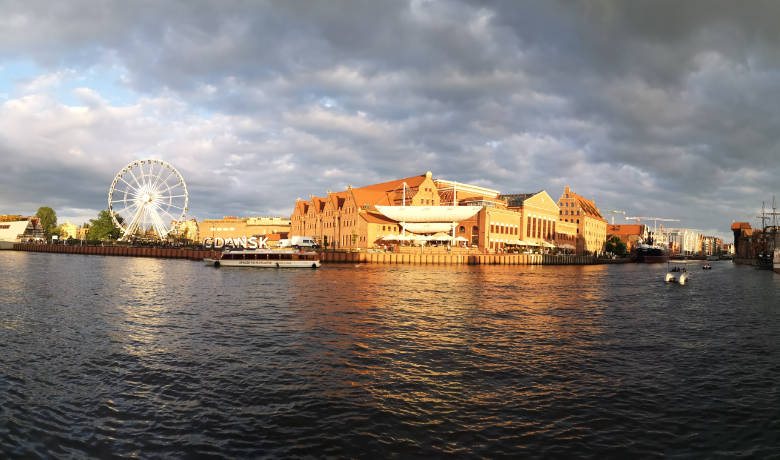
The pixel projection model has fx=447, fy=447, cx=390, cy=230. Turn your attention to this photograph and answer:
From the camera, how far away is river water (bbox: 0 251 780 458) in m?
10.7

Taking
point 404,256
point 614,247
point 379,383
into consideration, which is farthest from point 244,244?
point 614,247

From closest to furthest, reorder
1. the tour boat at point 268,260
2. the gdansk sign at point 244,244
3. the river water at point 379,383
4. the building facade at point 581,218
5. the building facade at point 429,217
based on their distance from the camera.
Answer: the river water at point 379,383
the tour boat at point 268,260
the building facade at point 429,217
the gdansk sign at point 244,244
the building facade at point 581,218

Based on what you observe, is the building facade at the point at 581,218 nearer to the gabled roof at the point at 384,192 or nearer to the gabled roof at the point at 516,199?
the gabled roof at the point at 516,199

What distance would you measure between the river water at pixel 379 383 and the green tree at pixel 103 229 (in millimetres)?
160376

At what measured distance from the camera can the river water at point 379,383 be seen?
1070 cm

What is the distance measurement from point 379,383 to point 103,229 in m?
189

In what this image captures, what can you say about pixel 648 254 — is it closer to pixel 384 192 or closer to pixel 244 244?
pixel 384 192

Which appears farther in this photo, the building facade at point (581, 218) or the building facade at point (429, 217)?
the building facade at point (581, 218)

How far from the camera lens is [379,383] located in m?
14.9

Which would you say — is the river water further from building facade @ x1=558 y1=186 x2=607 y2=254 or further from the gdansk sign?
building facade @ x1=558 y1=186 x2=607 y2=254

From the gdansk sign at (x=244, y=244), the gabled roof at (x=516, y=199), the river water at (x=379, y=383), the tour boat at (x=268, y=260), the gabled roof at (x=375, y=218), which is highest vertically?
the gabled roof at (x=516, y=199)

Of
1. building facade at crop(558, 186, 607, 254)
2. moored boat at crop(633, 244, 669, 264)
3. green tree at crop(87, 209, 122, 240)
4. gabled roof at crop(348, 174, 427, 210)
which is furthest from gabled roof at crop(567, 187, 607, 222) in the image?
green tree at crop(87, 209, 122, 240)


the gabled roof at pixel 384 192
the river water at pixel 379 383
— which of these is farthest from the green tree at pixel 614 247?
the river water at pixel 379 383

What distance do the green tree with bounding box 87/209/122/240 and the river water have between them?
160376 millimetres
